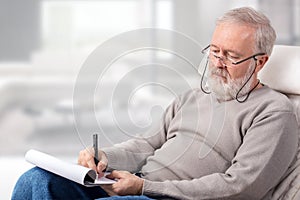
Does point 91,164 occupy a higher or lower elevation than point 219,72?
lower

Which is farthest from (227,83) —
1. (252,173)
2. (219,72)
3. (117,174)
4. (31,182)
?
(31,182)

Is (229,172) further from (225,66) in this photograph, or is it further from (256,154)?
(225,66)

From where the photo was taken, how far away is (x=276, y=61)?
194cm

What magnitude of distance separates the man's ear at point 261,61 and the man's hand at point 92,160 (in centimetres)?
55

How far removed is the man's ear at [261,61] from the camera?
1819mm

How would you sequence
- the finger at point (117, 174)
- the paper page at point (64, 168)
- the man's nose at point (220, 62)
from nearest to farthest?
the paper page at point (64, 168)
the finger at point (117, 174)
the man's nose at point (220, 62)

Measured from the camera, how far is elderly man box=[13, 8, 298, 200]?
166 centimetres

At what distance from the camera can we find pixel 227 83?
72.6 inches

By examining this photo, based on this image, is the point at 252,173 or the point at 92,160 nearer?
the point at 252,173

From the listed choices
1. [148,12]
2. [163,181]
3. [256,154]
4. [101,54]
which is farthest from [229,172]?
[148,12]

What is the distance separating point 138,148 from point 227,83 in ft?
1.19

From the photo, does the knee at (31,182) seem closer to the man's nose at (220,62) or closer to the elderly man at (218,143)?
the elderly man at (218,143)

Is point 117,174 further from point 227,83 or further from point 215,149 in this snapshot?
point 227,83

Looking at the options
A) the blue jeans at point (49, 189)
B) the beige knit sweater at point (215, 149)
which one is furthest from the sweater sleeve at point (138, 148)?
the blue jeans at point (49, 189)
